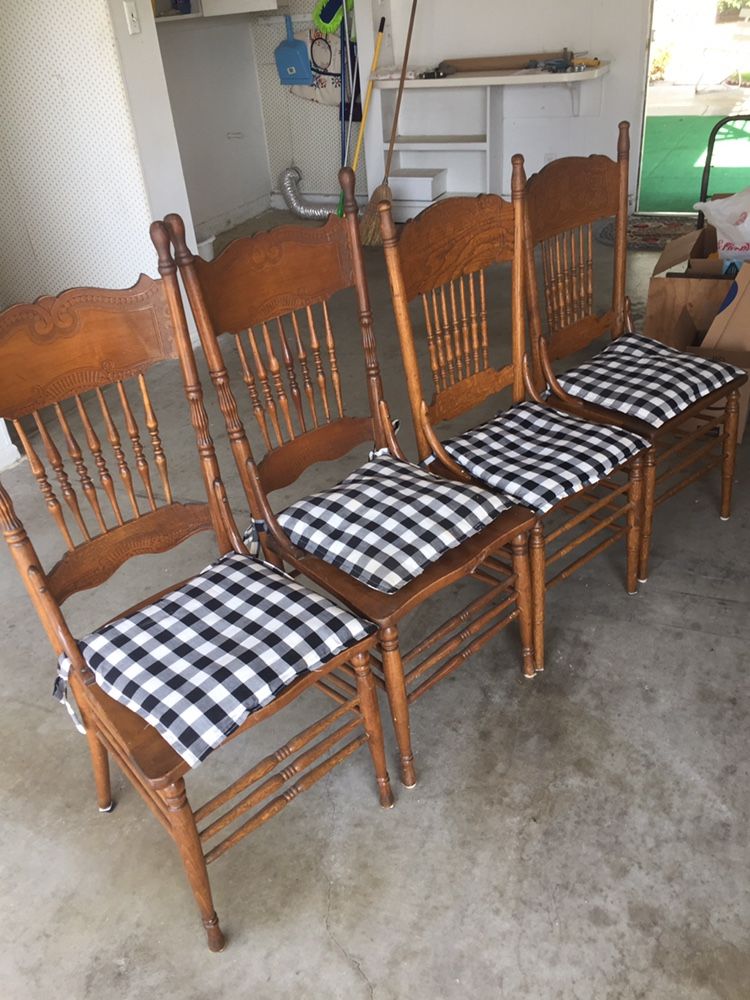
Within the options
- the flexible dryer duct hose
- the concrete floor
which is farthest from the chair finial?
the flexible dryer duct hose

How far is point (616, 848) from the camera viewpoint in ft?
5.32

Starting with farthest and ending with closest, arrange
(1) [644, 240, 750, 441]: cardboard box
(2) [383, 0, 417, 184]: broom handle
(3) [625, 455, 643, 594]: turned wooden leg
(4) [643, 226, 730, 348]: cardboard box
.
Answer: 1. (2) [383, 0, 417, 184]: broom handle
2. (4) [643, 226, 730, 348]: cardboard box
3. (1) [644, 240, 750, 441]: cardboard box
4. (3) [625, 455, 643, 594]: turned wooden leg

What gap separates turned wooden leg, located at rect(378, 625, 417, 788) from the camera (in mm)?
1576

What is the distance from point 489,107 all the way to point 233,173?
1856 mm

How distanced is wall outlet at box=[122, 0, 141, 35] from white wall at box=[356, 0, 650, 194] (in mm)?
2146

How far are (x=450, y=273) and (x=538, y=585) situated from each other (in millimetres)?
735

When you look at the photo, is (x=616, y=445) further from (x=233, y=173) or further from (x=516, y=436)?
(x=233, y=173)

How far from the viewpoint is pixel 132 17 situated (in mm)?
3516

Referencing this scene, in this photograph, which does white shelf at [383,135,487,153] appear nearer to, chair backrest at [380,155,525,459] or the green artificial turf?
the green artificial turf

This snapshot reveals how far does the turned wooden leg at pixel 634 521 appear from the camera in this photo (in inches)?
81.3

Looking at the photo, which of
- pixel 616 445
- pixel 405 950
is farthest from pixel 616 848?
pixel 616 445

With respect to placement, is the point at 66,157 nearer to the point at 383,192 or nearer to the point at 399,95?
the point at 383,192

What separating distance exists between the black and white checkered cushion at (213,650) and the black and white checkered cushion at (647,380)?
101 cm

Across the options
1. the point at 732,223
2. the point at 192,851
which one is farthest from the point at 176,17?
the point at 192,851
